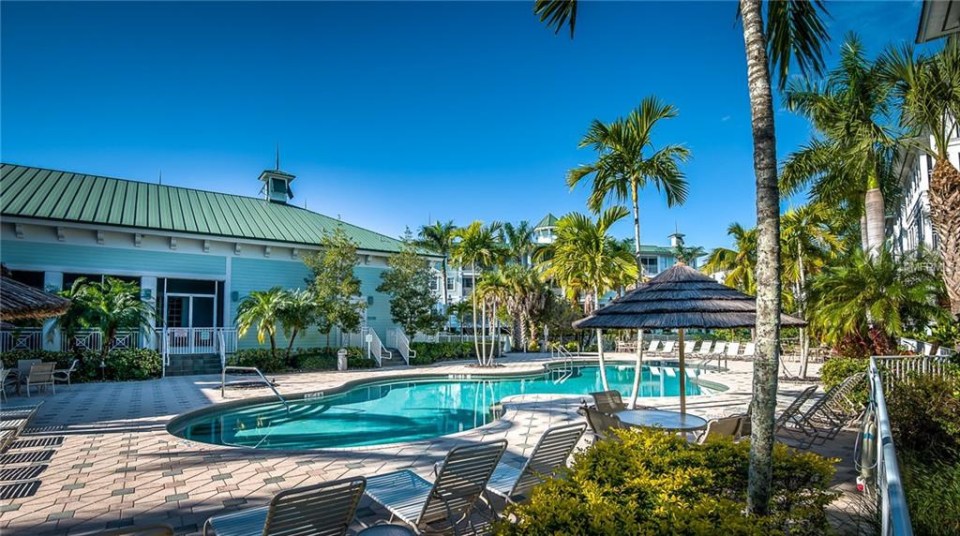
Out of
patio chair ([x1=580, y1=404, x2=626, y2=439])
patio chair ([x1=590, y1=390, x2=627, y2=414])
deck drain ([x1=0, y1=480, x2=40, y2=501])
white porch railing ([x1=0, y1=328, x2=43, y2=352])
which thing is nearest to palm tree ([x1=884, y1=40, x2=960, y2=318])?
patio chair ([x1=590, y1=390, x2=627, y2=414])

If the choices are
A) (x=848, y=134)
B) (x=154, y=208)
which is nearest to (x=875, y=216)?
(x=848, y=134)

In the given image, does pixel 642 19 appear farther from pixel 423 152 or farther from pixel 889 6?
pixel 423 152

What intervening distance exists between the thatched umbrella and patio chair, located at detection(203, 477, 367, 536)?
4.38m

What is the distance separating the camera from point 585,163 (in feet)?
39.0

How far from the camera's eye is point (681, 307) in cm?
664

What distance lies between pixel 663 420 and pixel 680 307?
1.56 m

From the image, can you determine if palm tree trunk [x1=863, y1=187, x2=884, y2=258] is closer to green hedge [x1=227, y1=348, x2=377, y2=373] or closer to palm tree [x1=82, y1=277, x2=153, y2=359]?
green hedge [x1=227, y1=348, x2=377, y2=373]

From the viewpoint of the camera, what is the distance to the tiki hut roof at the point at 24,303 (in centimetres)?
781

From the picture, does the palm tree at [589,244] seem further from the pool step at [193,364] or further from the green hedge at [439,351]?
the pool step at [193,364]

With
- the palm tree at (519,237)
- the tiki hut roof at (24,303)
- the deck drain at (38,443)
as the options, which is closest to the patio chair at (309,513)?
the deck drain at (38,443)

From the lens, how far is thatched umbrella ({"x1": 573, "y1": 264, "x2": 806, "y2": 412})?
6.43 metres

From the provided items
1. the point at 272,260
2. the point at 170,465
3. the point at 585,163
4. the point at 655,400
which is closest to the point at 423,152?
the point at 272,260

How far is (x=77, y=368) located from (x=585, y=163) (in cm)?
1618

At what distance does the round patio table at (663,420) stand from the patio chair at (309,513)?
4.10m
